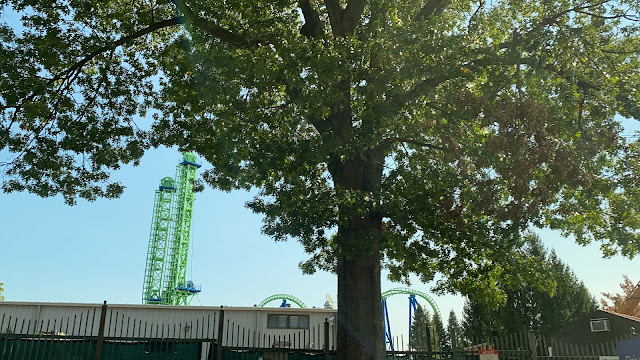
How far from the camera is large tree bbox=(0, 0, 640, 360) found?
9.02m

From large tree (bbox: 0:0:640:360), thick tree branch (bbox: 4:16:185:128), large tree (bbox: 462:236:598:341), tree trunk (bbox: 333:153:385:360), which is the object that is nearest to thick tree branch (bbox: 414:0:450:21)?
large tree (bbox: 0:0:640:360)

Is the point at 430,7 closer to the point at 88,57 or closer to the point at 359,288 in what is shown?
the point at 359,288

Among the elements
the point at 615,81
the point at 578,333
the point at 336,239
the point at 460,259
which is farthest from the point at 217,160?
the point at 578,333

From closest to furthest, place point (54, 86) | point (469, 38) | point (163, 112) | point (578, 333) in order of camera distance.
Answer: point (469, 38)
point (54, 86)
point (163, 112)
point (578, 333)

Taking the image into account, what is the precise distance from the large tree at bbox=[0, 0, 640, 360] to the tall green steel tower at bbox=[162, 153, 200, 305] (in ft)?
141

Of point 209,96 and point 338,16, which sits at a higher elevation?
point 338,16

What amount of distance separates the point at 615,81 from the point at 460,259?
4550 mm

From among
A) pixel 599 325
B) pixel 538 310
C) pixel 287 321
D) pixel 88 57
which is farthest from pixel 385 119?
pixel 538 310

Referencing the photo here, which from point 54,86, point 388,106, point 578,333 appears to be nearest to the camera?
point 388,106

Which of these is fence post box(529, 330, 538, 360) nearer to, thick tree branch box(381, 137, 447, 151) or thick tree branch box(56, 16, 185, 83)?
thick tree branch box(381, 137, 447, 151)

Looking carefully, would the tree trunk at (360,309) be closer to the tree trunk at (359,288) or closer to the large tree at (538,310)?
the tree trunk at (359,288)

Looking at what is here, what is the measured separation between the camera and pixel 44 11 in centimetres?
1095

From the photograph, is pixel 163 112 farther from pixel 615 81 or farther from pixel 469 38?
pixel 615 81

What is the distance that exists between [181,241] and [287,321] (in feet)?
110
